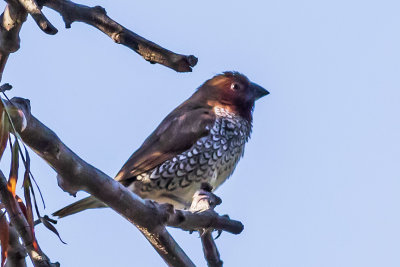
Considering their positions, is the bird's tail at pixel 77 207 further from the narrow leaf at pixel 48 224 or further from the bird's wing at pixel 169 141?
the narrow leaf at pixel 48 224

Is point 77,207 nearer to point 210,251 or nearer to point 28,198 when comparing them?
point 210,251

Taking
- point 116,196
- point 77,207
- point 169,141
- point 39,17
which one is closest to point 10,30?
point 39,17

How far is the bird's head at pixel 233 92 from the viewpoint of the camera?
7.88m

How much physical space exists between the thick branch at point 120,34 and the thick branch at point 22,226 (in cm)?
83

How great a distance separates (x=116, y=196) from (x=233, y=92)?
4256 mm

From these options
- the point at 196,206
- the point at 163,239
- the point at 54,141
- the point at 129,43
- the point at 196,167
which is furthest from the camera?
the point at 196,167

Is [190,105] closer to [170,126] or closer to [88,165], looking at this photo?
[170,126]

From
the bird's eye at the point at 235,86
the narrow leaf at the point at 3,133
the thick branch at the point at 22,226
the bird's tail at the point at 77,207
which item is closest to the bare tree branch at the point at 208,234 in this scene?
the thick branch at the point at 22,226

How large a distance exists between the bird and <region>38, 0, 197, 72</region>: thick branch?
2984mm

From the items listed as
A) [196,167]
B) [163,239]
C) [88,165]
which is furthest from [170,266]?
[196,167]

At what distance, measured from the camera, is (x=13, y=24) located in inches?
155

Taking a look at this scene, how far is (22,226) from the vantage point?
341 cm

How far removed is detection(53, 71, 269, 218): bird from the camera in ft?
23.1

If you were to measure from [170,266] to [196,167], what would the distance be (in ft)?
8.38
